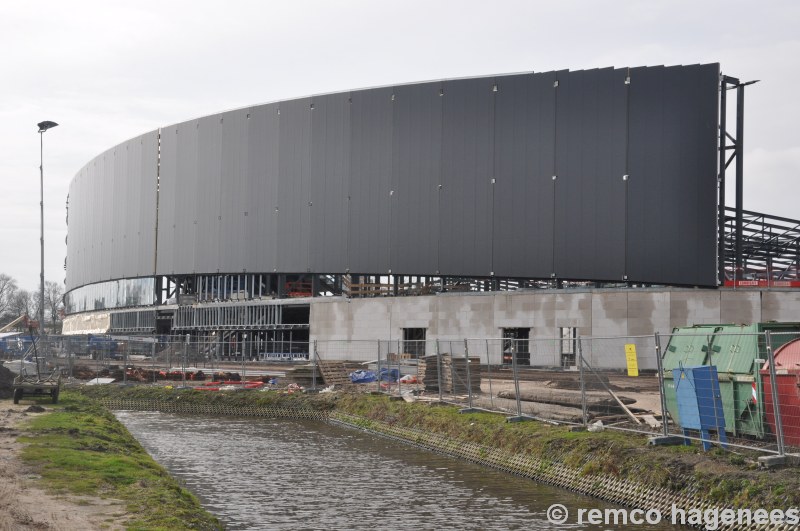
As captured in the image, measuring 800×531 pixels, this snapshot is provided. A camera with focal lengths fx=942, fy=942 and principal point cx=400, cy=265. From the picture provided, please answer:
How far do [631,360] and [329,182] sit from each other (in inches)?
1875

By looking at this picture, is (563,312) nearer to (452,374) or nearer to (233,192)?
(452,374)

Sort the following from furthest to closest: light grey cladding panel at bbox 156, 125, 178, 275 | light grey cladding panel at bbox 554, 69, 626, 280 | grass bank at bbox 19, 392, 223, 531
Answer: light grey cladding panel at bbox 156, 125, 178, 275 < light grey cladding panel at bbox 554, 69, 626, 280 < grass bank at bbox 19, 392, 223, 531

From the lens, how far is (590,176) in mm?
54500

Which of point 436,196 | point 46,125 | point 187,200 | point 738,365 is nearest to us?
point 738,365

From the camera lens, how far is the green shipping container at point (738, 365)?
612 inches

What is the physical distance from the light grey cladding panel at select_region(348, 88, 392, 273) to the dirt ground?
157ft

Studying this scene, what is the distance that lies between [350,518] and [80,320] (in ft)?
347

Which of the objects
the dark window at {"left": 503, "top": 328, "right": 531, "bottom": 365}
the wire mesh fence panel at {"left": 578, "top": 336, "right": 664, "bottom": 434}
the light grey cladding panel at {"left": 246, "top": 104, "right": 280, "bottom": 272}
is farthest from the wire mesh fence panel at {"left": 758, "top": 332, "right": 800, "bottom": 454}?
the light grey cladding panel at {"left": 246, "top": 104, "right": 280, "bottom": 272}

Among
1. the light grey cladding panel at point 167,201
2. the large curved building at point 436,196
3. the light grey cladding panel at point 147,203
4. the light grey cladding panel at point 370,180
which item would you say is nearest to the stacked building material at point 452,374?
the large curved building at point 436,196

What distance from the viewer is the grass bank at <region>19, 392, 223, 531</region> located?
12281 millimetres

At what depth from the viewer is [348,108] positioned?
215 ft

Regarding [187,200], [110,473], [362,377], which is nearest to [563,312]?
[362,377]

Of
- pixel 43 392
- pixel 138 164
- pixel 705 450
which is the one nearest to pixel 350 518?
pixel 705 450

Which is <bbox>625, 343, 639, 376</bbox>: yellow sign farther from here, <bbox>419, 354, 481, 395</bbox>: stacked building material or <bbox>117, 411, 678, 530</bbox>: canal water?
<bbox>419, 354, 481, 395</bbox>: stacked building material
